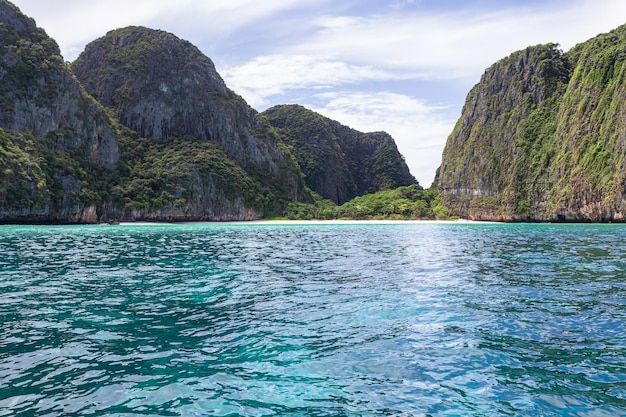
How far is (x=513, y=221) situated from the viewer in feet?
427

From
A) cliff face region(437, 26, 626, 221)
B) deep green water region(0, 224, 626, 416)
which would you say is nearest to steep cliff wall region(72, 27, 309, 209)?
cliff face region(437, 26, 626, 221)

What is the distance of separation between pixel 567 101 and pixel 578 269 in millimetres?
130590

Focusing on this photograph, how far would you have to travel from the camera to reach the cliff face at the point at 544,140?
10606 centimetres

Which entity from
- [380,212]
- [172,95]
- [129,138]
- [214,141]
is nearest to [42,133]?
[129,138]

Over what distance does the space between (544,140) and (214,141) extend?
122 m

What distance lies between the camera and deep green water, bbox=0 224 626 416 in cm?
745

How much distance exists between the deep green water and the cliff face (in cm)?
10232

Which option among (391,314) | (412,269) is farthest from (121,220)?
(391,314)

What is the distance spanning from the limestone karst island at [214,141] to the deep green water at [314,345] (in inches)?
3653

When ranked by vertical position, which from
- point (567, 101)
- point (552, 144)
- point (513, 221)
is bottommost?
point (513, 221)

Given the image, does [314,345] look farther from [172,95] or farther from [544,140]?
[172,95]

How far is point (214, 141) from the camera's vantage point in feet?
559

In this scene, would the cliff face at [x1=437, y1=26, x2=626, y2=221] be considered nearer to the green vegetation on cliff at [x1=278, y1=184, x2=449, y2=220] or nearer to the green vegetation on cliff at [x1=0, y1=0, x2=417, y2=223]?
the green vegetation on cliff at [x1=278, y1=184, x2=449, y2=220]

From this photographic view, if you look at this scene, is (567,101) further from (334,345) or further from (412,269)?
(334,345)
